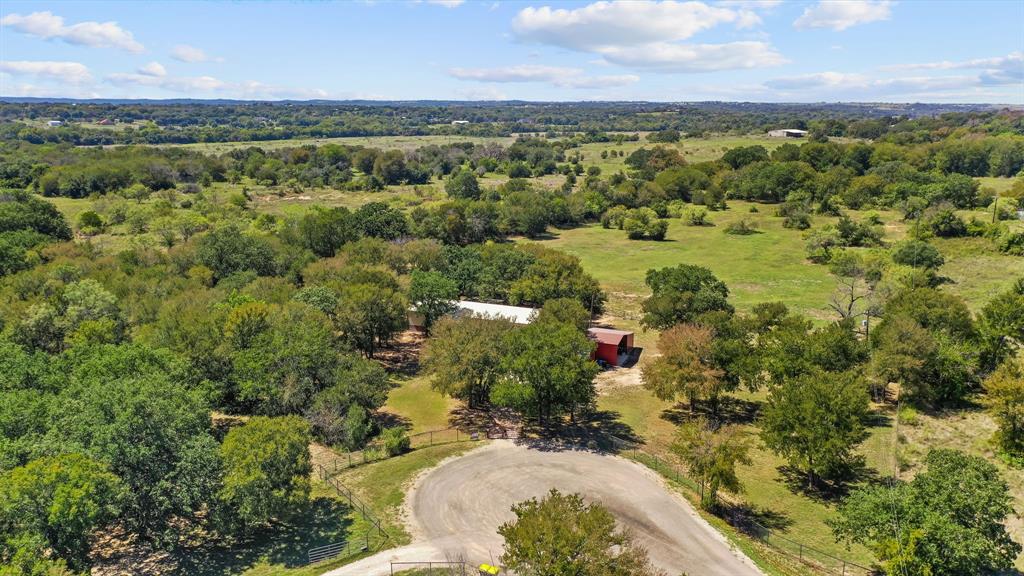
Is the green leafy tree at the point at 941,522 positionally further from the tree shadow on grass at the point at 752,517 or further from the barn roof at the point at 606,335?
the barn roof at the point at 606,335

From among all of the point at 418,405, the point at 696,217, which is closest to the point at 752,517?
the point at 418,405

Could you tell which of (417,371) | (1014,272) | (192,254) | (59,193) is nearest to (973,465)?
(417,371)

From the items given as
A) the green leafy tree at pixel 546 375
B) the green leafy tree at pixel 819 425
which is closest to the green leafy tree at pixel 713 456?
the green leafy tree at pixel 819 425

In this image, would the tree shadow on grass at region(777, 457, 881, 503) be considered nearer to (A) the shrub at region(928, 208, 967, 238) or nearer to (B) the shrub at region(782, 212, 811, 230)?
(A) the shrub at region(928, 208, 967, 238)

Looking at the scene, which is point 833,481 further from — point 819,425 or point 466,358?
point 466,358

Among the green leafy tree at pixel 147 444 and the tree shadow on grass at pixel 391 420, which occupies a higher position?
the green leafy tree at pixel 147 444
